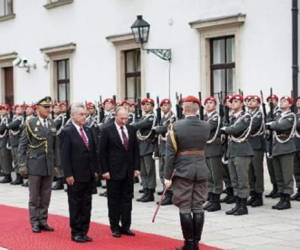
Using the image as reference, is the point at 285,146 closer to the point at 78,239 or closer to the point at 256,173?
the point at 256,173

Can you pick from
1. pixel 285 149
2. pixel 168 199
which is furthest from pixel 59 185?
pixel 285 149

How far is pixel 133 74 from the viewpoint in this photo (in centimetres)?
1964

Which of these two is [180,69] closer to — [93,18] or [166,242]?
[93,18]

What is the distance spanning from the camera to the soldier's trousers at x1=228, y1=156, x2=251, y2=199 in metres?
11.7

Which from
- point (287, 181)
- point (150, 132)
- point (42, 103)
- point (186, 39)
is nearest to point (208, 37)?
point (186, 39)

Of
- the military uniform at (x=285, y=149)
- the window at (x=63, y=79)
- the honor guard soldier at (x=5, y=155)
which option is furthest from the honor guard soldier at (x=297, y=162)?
the window at (x=63, y=79)

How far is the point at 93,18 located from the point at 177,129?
12.4 meters

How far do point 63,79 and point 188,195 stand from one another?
1421 centimetres

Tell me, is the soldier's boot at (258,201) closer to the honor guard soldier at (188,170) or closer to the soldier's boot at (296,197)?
the soldier's boot at (296,197)

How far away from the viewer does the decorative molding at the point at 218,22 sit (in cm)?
1563

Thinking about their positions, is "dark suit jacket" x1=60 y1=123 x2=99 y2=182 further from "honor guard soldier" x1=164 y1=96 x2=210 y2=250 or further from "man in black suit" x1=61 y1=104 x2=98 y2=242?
"honor guard soldier" x1=164 y1=96 x2=210 y2=250

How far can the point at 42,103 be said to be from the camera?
10648 mm

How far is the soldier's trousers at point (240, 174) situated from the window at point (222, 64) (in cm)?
477

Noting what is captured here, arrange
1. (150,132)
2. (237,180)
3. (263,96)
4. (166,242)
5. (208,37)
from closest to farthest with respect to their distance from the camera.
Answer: (166,242), (237,180), (150,132), (263,96), (208,37)
